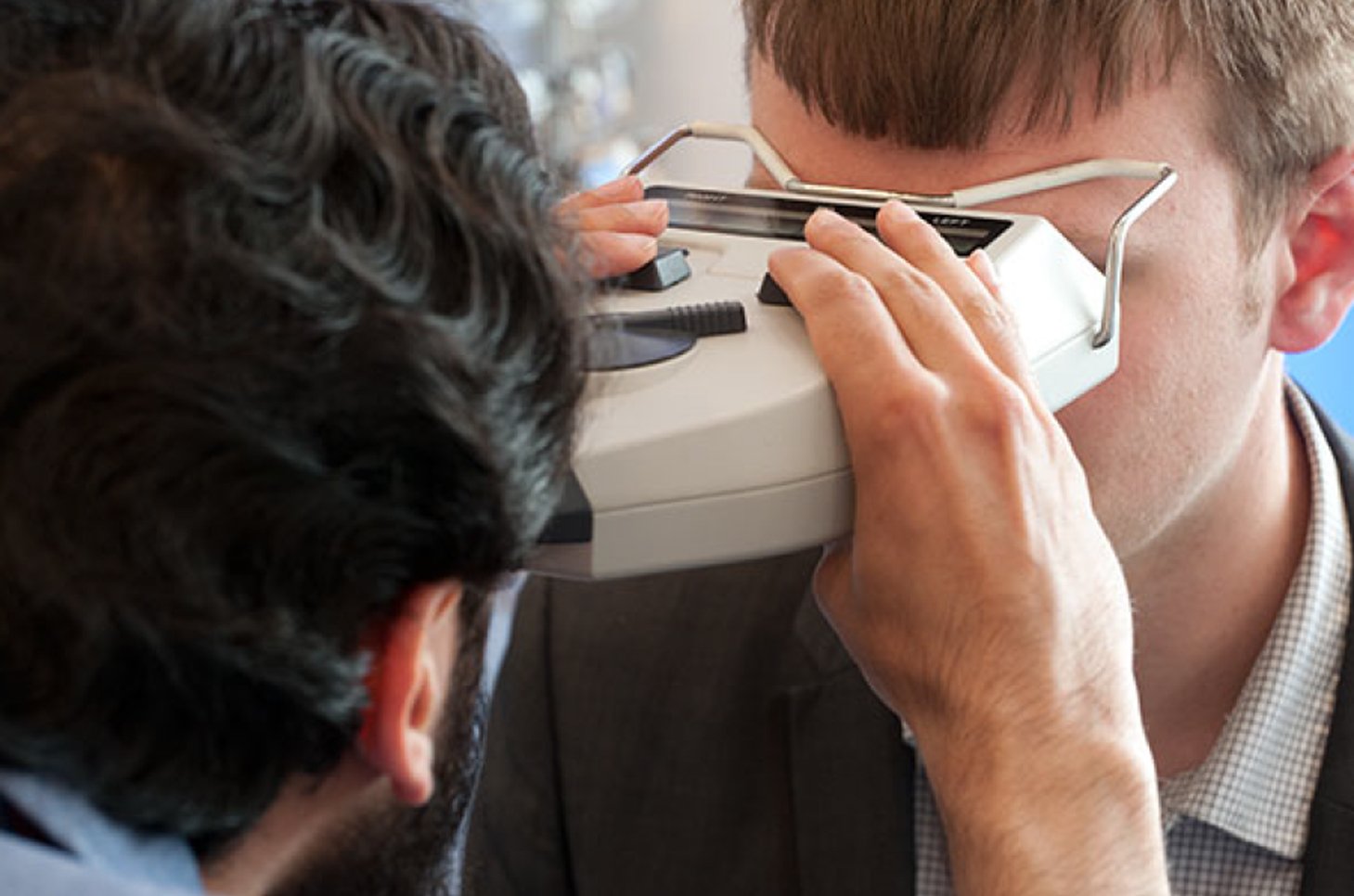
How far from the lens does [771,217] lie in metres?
0.96

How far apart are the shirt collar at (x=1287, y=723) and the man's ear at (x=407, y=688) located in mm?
628

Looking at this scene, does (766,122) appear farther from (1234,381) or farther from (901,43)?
(1234,381)

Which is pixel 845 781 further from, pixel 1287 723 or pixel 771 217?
pixel 771 217

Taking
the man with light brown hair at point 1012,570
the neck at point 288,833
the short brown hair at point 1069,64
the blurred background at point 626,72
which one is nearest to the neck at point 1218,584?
the man with light brown hair at point 1012,570

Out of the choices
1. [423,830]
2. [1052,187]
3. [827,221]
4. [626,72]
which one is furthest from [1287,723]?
[626,72]

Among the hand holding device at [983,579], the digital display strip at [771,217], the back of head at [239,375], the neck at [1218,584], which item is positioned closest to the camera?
the back of head at [239,375]

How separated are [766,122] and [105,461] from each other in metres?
0.68

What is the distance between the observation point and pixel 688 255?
93 cm

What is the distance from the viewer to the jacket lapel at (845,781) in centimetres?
119

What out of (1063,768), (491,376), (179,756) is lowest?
(1063,768)

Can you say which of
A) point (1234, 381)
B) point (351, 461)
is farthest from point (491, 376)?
point (1234, 381)

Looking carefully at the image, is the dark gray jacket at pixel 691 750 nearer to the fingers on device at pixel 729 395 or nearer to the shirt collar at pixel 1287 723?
the shirt collar at pixel 1287 723

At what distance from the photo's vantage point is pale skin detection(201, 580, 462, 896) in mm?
667

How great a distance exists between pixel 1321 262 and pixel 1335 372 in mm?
510
